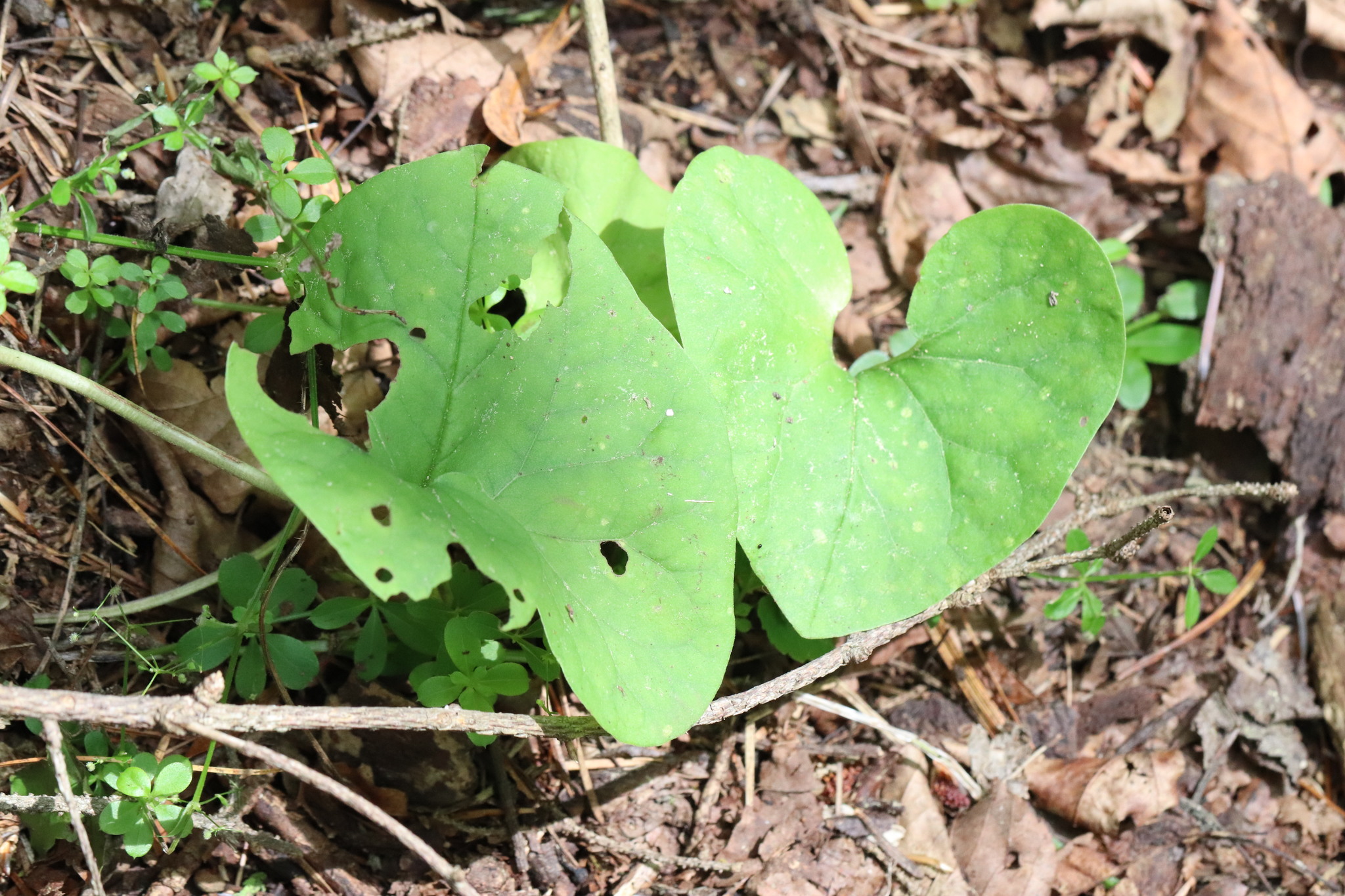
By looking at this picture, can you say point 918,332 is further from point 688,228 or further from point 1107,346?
point 688,228

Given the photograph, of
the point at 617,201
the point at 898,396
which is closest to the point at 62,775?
the point at 617,201

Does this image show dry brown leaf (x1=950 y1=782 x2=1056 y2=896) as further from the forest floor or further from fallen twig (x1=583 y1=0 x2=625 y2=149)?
fallen twig (x1=583 y1=0 x2=625 y2=149)

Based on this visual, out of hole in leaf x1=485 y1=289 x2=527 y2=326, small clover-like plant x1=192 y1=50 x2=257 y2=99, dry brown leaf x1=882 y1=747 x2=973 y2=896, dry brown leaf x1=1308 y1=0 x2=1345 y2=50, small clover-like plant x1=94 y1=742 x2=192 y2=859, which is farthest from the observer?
dry brown leaf x1=1308 y1=0 x2=1345 y2=50

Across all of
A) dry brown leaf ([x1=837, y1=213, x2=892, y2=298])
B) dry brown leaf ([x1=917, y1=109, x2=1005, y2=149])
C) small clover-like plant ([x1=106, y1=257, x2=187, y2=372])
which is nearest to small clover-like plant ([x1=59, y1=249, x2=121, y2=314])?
small clover-like plant ([x1=106, y1=257, x2=187, y2=372])

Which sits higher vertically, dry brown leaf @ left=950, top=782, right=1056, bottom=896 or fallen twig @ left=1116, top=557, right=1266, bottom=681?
fallen twig @ left=1116, top=557, right=1266, bottom=681

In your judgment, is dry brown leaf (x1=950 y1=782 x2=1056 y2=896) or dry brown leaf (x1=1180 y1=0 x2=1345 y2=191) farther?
dry brown leaf (x1=1180 y1=0 x2=1345 y2=191)

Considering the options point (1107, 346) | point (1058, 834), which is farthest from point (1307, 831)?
point (1107, 346)

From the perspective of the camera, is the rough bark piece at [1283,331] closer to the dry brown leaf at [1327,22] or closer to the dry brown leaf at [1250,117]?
the dry brown leaf at [1250,117]
